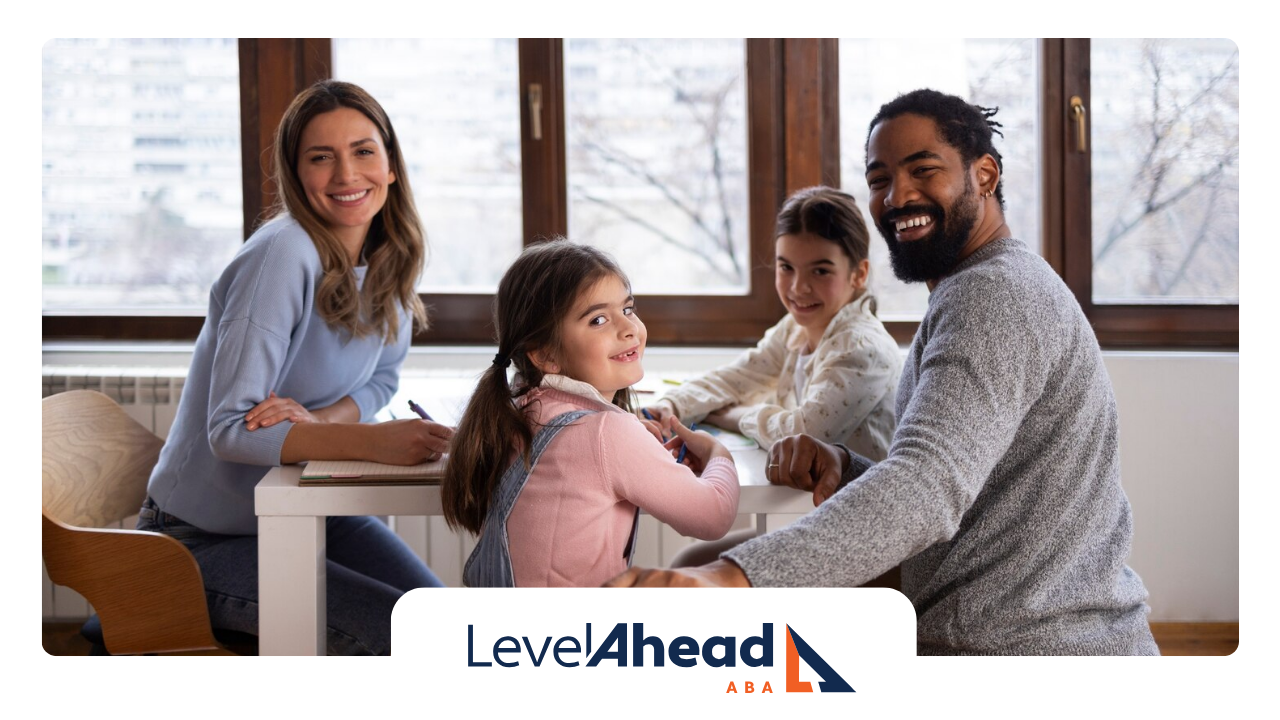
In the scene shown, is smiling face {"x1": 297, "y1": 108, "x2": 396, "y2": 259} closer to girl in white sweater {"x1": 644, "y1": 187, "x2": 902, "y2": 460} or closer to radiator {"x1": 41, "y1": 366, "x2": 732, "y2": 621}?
girl in white sweater {"x1": 644, "y1": 187, "x2": 902, "y2": 460}

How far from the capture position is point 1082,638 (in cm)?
91

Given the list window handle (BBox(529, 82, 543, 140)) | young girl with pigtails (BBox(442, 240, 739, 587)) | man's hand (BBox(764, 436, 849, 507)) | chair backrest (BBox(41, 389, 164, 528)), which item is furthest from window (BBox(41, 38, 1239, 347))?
young girl with pigtails (BBox(442, 240, 739, 587))

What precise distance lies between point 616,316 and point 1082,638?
18.8 inches

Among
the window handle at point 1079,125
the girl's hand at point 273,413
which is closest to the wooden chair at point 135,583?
the girl's hand at point 273,413

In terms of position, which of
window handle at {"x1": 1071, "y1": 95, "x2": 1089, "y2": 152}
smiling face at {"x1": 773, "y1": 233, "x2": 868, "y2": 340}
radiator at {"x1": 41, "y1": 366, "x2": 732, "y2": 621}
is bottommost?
radiator at {"x1": 41, "y1": 366, "x2": 732, "y2": 621}

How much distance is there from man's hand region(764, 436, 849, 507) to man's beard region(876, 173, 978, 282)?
20 centimetres

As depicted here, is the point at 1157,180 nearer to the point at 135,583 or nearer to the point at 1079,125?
the point at 1079,125

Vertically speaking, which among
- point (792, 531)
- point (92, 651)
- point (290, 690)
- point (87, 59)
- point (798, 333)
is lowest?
point (92, 651)

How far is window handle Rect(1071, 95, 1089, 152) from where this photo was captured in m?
1.71

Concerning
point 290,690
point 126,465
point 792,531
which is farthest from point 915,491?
point 126,465

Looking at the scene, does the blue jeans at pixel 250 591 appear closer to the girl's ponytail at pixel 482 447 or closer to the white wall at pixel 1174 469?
the girl's ponytail at pixel 482 447

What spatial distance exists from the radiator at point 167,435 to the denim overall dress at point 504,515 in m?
0.79

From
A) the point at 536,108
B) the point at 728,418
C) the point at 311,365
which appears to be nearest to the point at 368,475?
the point at 311,365

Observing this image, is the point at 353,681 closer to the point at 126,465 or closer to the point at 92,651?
the point at 92,651
